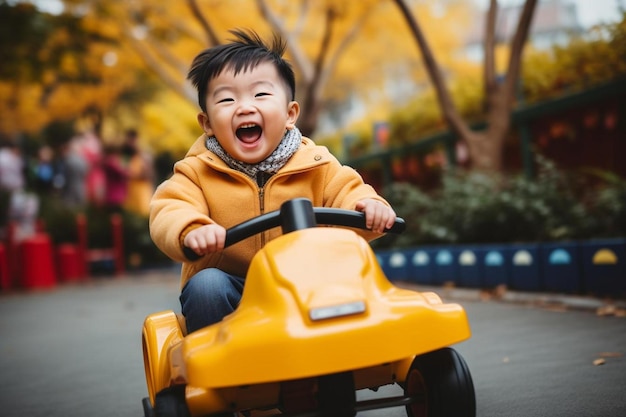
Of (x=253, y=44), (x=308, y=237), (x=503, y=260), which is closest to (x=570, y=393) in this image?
(x=308, y=237)

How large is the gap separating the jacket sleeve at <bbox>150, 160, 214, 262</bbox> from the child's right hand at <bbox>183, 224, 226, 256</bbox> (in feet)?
0.31

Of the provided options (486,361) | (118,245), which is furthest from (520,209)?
(118,245)

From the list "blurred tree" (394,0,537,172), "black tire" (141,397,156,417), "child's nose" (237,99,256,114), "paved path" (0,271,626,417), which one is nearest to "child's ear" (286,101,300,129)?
"child's nose" (237,99,256,114)

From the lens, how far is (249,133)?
287 cm

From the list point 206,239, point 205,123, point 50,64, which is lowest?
point 206,239

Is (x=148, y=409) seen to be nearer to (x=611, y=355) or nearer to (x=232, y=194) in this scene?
(x=232, y=194)

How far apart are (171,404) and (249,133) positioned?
1.10 m

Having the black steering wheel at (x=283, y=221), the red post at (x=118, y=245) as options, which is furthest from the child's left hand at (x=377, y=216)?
the red post at (x=118, y=245)

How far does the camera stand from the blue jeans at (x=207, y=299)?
8.23 feet

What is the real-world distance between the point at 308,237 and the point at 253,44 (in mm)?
1080

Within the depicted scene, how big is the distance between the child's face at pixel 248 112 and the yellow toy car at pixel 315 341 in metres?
0.45

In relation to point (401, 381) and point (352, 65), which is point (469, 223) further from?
point (352, 65)

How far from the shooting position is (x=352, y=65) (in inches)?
916

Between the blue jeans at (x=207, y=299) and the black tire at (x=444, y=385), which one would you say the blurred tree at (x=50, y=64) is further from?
the black tire at (x=444, y=385)
